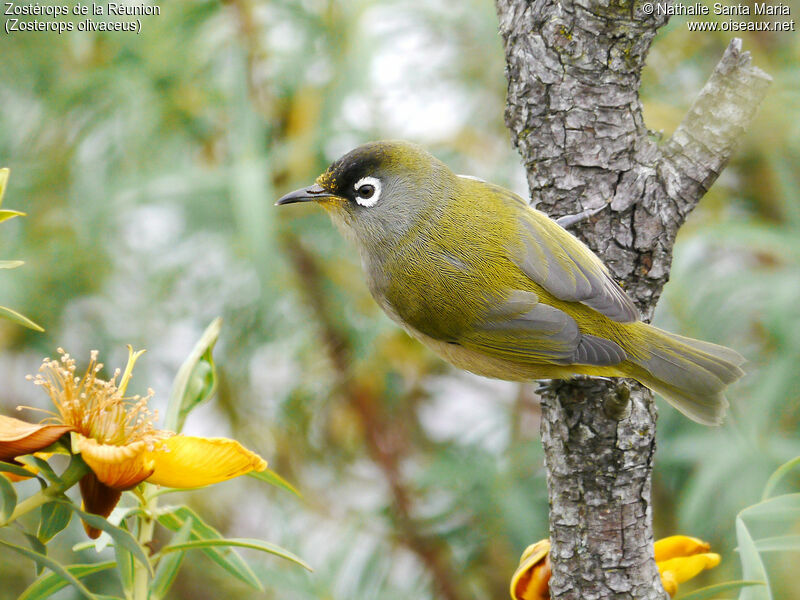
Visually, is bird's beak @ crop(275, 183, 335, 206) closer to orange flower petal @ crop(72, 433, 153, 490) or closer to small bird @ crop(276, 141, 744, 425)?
small bird @ crop(276, 141, 744, 425)

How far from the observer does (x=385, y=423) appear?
9.18ft

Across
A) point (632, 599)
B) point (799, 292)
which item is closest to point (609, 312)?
point (632, 599)

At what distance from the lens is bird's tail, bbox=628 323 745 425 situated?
1597 mm

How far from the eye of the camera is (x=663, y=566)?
129cm

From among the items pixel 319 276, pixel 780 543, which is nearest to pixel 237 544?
pixel 780 543

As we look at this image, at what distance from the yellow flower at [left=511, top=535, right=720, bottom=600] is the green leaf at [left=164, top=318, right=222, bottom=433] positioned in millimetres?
575

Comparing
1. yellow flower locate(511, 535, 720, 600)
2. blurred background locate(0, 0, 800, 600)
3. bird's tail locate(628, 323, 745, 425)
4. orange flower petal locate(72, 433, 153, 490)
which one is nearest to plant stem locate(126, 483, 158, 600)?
orange flower petal locate(72, 433, 153, 490)

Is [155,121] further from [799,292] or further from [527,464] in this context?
[799,292]

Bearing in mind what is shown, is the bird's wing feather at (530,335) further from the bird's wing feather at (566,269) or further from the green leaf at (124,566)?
the green leaf at (124,566)

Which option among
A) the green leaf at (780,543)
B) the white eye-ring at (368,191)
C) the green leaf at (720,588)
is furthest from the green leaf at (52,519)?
the white eye-ring at (368,191)

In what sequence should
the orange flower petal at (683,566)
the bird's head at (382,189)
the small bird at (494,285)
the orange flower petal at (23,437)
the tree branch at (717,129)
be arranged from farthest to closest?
the bird's head at (382,189) < the small bird at (494,285) < the tree branch at (717,129) < the orange flower petal at (683,566) < the orange flower petal at (23,437)

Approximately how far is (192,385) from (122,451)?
0.29 meters

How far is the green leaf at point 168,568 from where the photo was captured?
1.07 metres

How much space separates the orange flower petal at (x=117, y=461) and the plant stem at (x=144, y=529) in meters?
0.12
